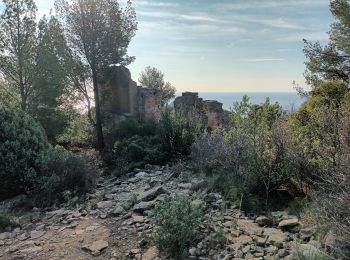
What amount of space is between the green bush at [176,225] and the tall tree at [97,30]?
10185 millimetres

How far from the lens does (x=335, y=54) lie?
35.3 ft

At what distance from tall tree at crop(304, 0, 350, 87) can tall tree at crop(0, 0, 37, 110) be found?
9.01 m

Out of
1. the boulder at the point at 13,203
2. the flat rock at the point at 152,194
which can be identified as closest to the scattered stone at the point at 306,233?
the flat rock at the point at 152,194

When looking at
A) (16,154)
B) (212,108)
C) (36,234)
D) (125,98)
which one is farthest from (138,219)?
(212,108)

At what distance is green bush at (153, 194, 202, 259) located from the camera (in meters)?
3.34

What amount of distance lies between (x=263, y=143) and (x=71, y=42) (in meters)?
10.3

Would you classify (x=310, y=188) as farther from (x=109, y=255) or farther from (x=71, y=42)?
(x=71, y=42)

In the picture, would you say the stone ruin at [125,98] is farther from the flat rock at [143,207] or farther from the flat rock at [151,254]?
the flat rock at [151,254]

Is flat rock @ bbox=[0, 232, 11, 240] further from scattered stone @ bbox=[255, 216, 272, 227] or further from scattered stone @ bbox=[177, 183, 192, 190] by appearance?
scattered stone @ bbox=[255, 216, 272, 227]

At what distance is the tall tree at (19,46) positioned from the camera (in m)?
11.0

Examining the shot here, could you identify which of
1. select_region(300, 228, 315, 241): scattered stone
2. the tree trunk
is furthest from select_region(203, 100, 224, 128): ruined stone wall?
select_region(300, 228, 315, 241): scattered stone

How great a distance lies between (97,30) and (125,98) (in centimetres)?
324

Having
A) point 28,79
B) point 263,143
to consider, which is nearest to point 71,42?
point 28,79

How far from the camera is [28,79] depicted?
11.5 m
